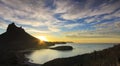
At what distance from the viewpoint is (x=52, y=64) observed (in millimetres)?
22969

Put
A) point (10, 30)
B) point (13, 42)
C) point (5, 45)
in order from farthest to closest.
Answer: point (10, 30)
point (13, 42)
point (5, 45)

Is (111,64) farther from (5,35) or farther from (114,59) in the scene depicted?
(5,35)

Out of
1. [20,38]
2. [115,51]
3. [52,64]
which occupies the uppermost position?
[20,38]

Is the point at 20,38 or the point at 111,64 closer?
the point at 111,64

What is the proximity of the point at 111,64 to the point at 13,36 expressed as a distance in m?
184

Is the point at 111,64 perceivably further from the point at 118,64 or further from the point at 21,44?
the point at 21,44

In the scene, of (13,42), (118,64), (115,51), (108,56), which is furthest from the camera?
(13,42)

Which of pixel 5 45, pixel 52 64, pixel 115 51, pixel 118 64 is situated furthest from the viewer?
pixel 5 45

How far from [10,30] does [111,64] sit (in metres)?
187

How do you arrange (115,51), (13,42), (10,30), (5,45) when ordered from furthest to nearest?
(10,30) < (13,42) < (5,45) < (115,51)

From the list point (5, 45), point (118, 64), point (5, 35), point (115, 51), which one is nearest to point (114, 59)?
point (118, 64)

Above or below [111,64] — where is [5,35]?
above

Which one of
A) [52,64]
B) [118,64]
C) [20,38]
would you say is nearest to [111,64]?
[118,64]

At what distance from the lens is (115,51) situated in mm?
18562
